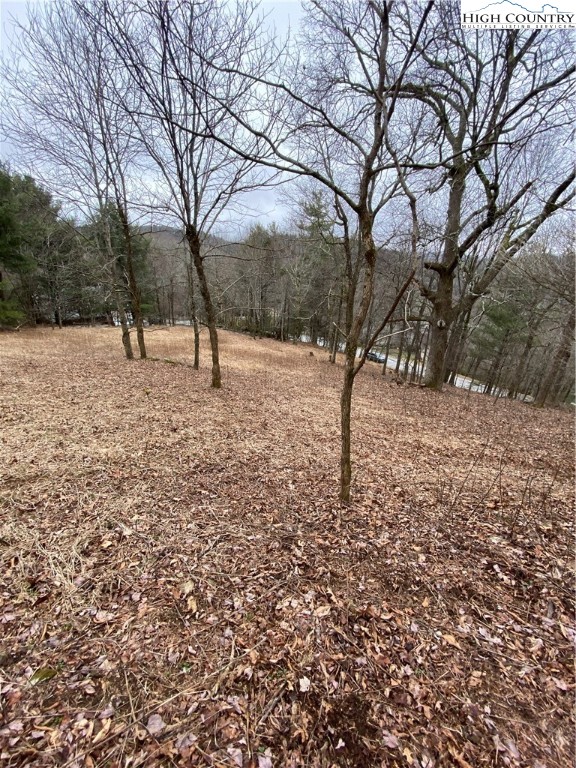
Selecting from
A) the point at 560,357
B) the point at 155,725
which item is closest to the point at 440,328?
the point at 560,357

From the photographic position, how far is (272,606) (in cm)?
207

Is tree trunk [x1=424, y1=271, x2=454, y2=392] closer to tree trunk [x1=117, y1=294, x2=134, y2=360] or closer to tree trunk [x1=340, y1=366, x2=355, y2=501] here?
tree trunk [x1=340, y1=366, x2=355, y2=501]

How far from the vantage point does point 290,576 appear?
7.61 ft

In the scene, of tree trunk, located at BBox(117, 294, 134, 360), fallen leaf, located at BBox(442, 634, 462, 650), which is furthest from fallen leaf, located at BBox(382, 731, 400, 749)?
tree trunk, located at BBox(117, 294, 134, 360)

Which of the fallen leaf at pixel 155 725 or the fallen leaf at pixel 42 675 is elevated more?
the fallen leaf at pixel 155 725

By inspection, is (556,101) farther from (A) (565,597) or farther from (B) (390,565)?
(B) (390,565)

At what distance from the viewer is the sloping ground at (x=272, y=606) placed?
142cm

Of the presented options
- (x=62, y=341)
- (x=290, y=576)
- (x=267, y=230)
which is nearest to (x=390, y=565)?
(x=290, y=576)

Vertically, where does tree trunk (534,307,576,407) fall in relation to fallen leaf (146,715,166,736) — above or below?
above

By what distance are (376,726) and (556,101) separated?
7708 millimetres

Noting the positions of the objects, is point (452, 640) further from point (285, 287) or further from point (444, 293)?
point (285, 287)

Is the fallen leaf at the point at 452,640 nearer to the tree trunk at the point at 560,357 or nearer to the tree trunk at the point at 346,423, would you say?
the tree trunk at the point at 346,423

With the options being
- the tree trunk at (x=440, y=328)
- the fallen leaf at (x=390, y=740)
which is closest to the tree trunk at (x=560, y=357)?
the tree trunk at (x=440, y=328)

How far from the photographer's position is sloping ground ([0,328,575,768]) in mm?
1418
